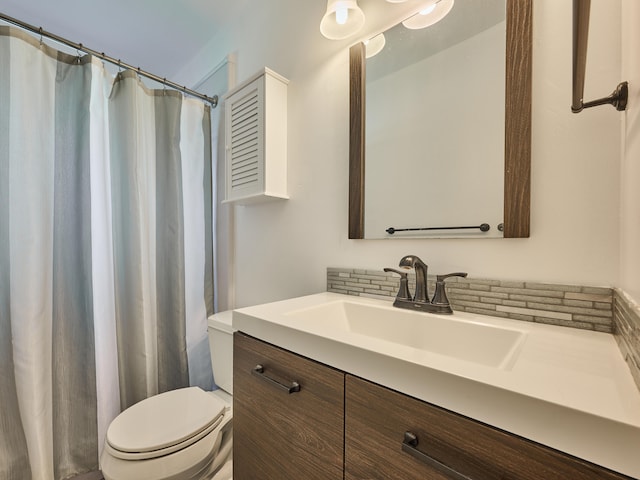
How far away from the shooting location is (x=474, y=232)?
2.75ft

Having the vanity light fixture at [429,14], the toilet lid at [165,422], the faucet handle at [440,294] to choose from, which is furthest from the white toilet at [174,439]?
the vanity light fixture at [429,14]

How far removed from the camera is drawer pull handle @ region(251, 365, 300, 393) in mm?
616

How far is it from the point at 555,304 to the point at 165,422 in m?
1.36

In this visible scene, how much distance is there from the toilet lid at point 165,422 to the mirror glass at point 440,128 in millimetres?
941

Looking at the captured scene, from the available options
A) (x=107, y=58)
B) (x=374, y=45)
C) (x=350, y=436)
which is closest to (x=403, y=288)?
(x=350, y=436)

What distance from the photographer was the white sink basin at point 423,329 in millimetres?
667

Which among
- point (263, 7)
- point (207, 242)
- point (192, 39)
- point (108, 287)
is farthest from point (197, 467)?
point (192, 39)

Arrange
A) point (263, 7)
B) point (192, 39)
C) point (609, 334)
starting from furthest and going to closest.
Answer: point (192, 39)
point (263, 7)
point (609, 334)

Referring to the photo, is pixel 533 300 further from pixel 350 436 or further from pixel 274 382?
pixel 274 382

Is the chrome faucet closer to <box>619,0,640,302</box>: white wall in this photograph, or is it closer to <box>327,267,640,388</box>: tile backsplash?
<box>327,267,640,388</box>: tile backsplash

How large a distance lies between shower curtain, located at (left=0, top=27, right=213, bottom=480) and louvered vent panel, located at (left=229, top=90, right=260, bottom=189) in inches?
15.7

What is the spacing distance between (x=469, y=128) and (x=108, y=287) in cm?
169

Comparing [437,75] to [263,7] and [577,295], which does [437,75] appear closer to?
[577,295]

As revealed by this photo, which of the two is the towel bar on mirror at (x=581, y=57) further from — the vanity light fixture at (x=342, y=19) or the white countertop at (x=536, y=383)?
the vanity light fixture at (x=342, y=19)
